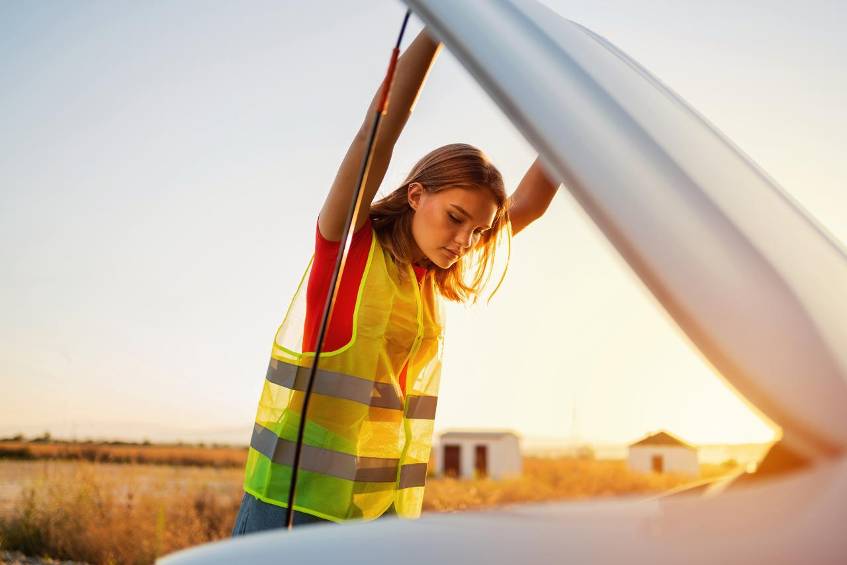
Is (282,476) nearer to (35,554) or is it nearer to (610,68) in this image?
(610,68)

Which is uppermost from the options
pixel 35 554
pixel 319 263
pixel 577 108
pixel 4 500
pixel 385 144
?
pixel 385 144

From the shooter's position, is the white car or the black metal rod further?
the black metal rod

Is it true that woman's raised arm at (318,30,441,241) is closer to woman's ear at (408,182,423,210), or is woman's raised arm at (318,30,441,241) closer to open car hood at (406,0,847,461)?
woman's ear at (408,182,423,210)

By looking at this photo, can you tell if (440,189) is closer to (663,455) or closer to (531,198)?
(531,198)

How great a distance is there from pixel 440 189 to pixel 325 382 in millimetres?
576

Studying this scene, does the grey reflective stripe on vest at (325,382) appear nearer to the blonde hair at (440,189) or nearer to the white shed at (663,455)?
the blonde hair at (440,189)

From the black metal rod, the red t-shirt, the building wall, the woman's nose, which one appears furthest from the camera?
the woman's nose

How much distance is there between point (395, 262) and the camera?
5.79 feet

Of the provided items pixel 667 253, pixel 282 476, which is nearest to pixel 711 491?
pixel 667 253

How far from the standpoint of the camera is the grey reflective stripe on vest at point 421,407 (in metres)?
1.78

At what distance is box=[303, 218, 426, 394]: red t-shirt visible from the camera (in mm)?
1602

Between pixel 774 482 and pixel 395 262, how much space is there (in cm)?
130

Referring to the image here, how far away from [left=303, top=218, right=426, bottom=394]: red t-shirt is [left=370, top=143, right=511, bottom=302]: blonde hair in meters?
0.09

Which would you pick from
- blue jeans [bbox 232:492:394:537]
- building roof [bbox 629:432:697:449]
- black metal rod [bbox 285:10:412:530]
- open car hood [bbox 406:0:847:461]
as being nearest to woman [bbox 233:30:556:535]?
blue jeans [bbox 232:492:394:537]
